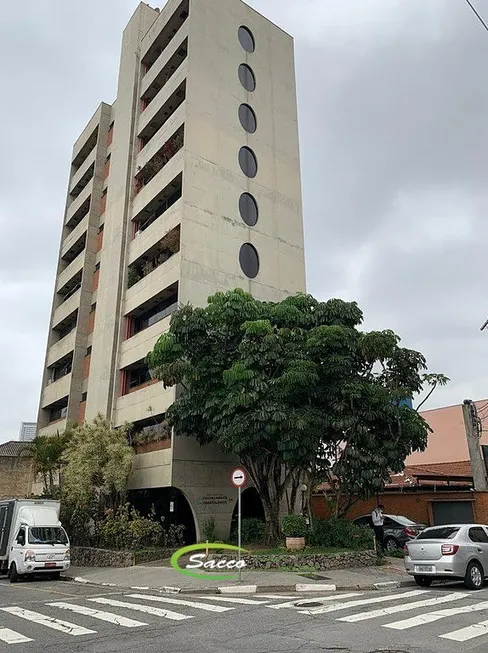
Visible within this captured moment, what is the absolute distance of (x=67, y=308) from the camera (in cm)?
4066

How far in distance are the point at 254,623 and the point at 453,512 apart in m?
16.3

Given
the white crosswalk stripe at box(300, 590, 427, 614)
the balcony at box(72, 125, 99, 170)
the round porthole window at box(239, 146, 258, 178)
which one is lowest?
the white crosswalk stripe at box(300, 590, 427, 614)

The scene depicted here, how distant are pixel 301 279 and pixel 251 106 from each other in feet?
34.4

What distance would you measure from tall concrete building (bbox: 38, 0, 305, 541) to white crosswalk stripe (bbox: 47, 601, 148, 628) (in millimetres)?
10704

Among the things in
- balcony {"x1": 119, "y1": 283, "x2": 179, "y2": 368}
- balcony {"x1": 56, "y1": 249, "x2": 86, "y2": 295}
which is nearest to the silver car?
balcony {"x1": 119, "y1": 283, "x2": 179, "y2": 368}

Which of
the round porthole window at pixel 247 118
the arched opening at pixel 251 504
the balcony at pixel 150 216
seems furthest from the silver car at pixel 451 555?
the round porthole window at pixel 247 118

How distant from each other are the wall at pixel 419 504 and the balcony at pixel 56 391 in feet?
64.7

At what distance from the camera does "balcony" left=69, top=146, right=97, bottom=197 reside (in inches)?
1695

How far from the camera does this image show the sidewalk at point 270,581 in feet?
46.9

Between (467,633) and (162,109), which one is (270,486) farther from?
(162,109)

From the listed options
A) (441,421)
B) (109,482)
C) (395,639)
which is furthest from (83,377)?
(395,639)

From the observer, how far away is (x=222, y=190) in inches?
1163

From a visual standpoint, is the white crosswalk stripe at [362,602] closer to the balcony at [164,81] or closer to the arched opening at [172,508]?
the arched opening at [172,508]

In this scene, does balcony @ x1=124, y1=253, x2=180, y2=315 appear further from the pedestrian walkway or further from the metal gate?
the pedestrian walkway
